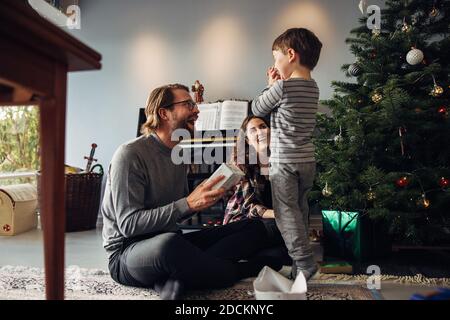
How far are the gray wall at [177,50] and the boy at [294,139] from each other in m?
1.72

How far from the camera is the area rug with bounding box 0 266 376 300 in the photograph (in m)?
1.37

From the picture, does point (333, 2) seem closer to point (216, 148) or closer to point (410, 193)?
point (216, 148)

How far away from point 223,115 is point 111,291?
1.88m

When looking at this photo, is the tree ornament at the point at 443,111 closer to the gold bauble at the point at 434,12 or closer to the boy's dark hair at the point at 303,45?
the gold bauble at the point at 434,12

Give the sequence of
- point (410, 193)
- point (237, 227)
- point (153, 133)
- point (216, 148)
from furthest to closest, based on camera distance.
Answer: point (216, 148)
point (410, 193)
point (237, 227)
point (153, 133)

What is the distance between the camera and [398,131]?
205 cm

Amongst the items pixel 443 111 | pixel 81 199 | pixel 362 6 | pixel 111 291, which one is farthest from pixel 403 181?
pixel 81 199

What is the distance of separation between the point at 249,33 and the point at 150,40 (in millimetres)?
892

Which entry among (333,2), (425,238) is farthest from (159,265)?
(333,2)

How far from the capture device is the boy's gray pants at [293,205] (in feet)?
4.82

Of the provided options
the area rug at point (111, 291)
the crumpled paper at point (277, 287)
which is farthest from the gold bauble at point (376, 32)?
the crumpled paper at point (277, 287)

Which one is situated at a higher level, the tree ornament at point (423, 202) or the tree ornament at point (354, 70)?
the tree ornament at point (354, 70)

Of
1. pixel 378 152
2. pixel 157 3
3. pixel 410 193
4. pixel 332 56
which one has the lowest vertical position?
pixel 410 193

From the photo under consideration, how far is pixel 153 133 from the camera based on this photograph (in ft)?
5.12
